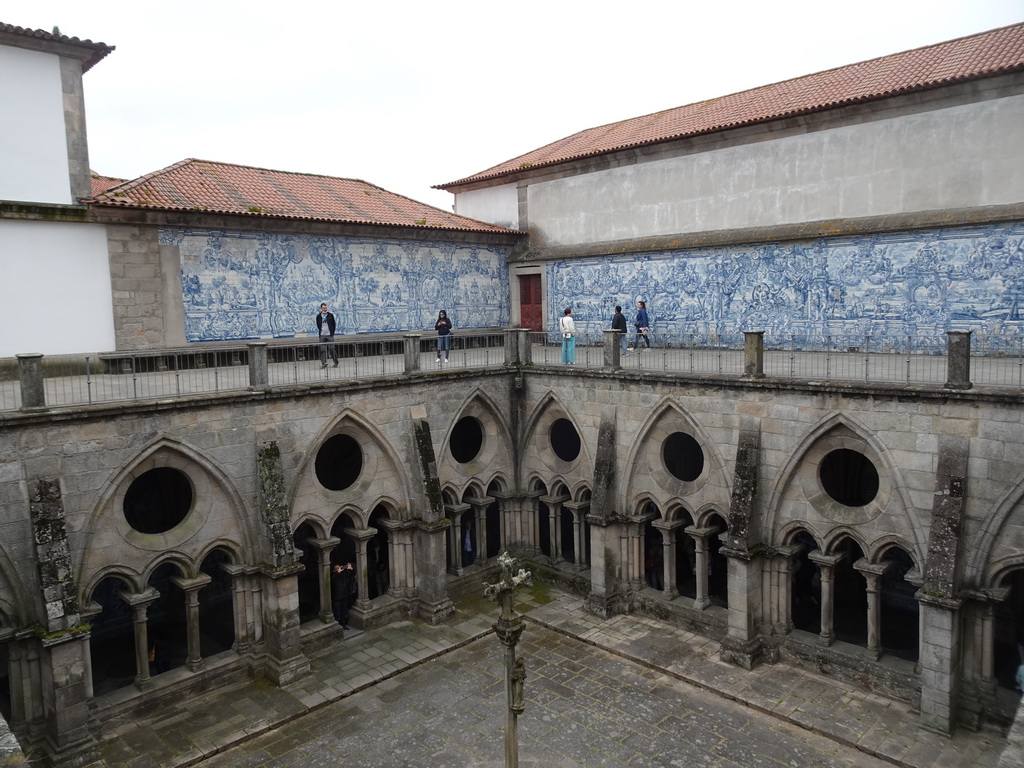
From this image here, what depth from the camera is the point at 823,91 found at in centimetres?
1777

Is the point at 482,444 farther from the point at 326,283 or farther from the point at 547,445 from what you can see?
the point at 326,283

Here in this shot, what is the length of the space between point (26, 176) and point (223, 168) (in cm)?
542

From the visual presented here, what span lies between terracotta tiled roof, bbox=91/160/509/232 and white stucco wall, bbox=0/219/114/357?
1076 millimetres

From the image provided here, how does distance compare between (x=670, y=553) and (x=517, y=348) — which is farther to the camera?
(x=517, y=348)

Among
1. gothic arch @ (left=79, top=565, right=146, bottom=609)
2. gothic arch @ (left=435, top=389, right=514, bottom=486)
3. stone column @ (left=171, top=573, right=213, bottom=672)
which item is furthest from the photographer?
gothic arch @ (left=435, top=389, right=514, bottom=486)

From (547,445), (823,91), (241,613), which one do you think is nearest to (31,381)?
(241,613)

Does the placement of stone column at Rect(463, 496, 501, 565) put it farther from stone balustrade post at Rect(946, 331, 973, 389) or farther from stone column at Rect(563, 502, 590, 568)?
stone balustrade post at Rect(946, 331, 973, 389)

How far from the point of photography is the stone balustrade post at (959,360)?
11367 mm

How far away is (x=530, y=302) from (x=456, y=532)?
27.9 feet

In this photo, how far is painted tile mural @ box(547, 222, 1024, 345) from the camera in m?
14.7

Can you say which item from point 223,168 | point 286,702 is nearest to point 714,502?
point 286,702

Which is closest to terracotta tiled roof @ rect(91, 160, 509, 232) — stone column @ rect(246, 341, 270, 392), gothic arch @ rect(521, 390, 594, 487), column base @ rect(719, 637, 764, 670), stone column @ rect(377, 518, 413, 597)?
stone column @ rect(246, 341, 270, 392)

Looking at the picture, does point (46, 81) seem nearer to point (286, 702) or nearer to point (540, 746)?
point (286, 702)

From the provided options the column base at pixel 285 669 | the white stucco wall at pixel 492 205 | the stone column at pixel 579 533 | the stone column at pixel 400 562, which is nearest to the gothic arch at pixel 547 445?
the stone column at pixel 579 533
